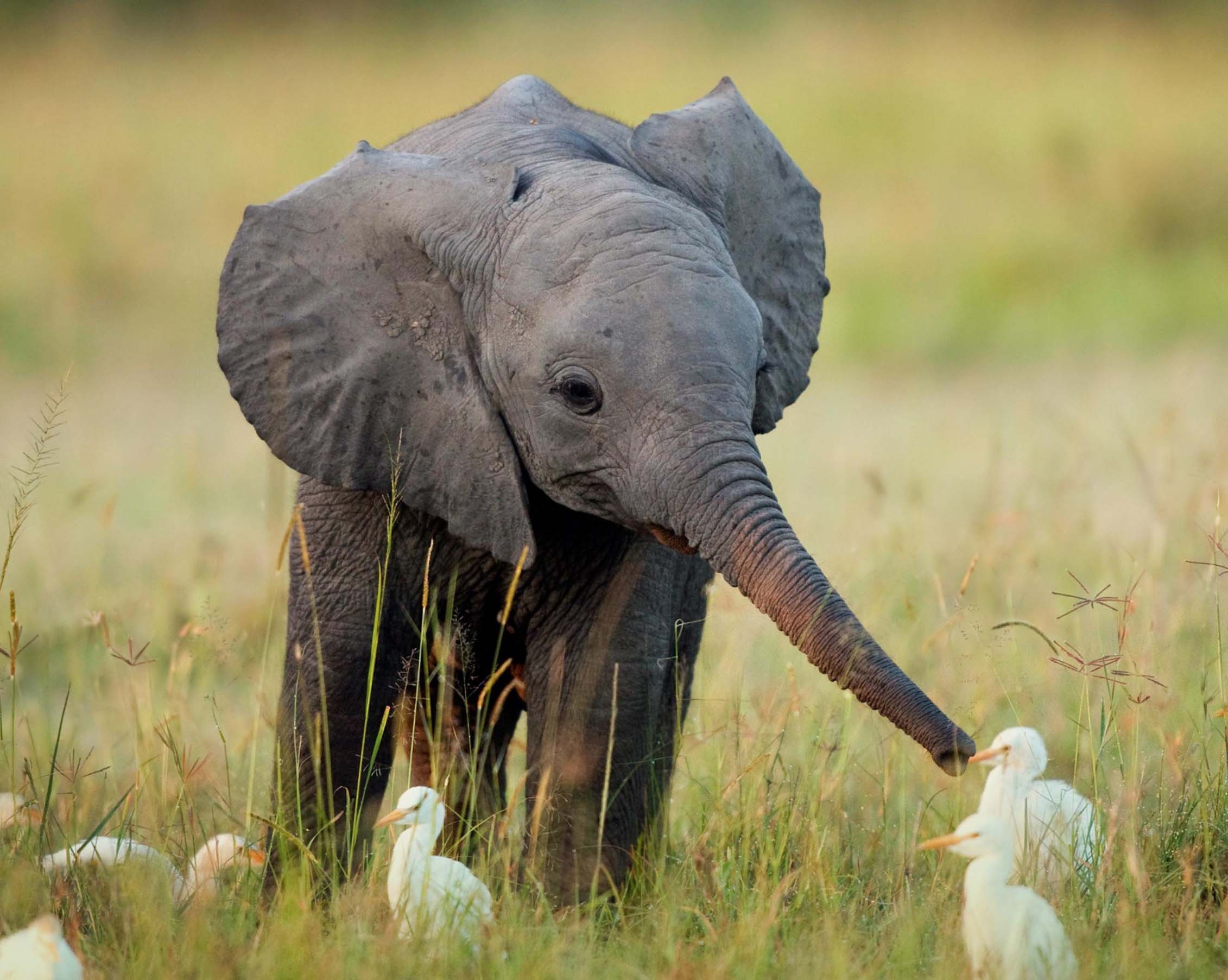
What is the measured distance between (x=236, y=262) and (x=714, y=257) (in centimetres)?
114

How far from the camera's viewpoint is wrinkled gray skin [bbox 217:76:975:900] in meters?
4.05

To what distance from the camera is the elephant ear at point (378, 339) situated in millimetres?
4363

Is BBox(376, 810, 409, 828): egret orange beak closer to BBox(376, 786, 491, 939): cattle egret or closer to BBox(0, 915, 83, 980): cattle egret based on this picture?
BBox(376, 786, 491, 939): cattle egret

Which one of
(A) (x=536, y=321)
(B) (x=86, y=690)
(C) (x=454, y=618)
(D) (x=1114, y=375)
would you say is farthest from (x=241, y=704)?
(D) (x=1114, y=375)

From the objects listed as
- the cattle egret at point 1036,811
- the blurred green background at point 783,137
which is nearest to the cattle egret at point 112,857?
the cattle egret at point 1036,811

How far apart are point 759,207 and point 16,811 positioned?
2329 mm

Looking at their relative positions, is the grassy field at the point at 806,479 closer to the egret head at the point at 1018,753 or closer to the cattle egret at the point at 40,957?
the egret head at the point at 1018,753

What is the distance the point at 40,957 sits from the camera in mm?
3523

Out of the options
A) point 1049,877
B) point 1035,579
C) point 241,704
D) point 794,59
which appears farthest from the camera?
point 794,59

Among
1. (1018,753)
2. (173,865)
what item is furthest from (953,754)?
(173,865)

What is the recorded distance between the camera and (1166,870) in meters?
4.62

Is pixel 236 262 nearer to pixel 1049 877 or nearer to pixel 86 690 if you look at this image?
pixel 1049 877

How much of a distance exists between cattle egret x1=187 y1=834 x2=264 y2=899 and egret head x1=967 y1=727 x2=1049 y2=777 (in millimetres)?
1708

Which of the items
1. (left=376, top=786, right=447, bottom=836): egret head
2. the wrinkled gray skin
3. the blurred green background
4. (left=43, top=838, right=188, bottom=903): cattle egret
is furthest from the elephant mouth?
the blurred green background
